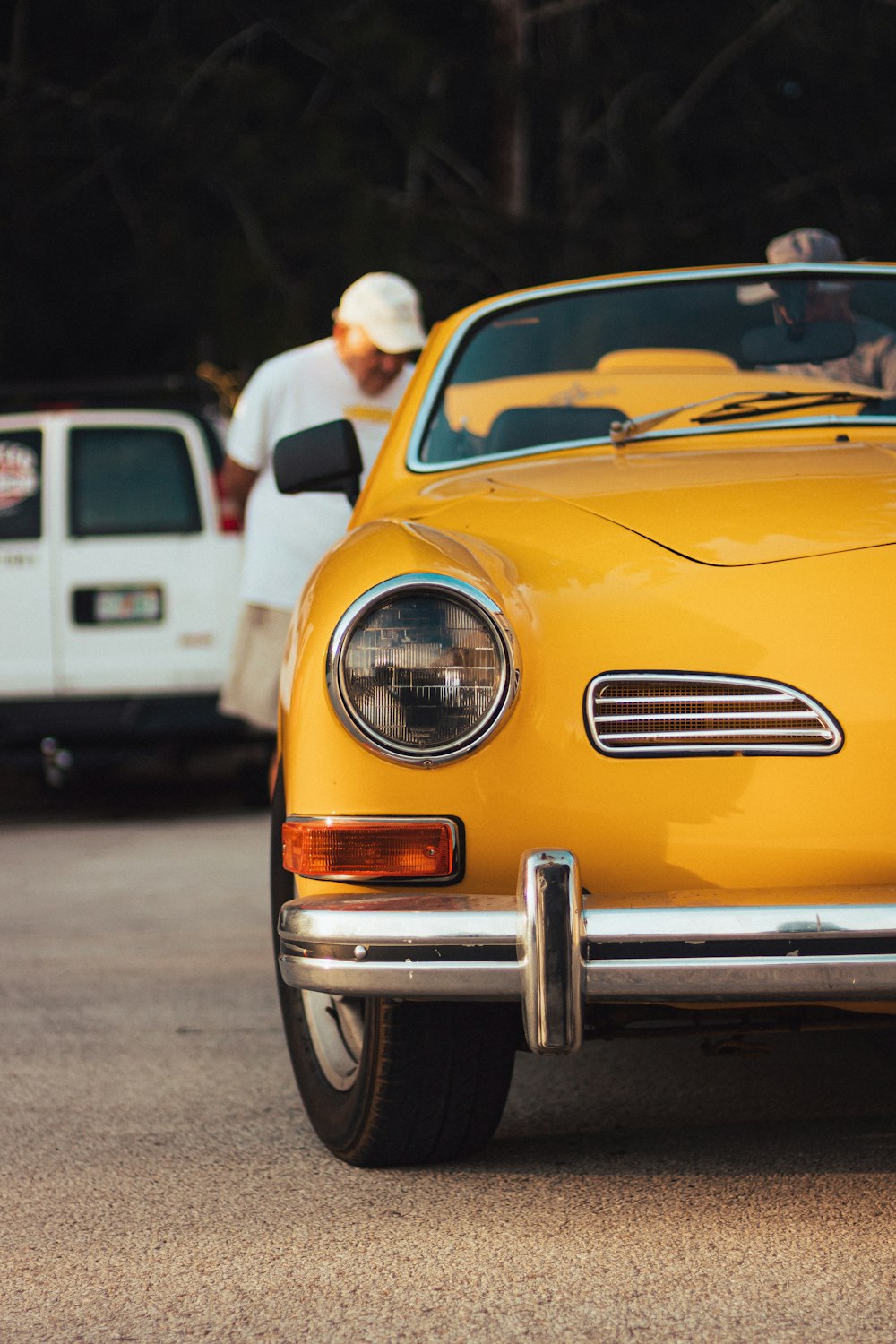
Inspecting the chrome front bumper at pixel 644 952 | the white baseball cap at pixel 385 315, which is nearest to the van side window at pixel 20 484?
the white baseball cap at pixel 385 315

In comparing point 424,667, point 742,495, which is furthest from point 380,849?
point 742,495

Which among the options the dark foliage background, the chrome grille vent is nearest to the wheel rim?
the chrome grille vent

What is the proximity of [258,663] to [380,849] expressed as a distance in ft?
9.45

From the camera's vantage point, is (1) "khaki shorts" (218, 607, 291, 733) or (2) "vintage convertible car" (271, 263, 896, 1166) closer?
(2) "vintage convertible car" (271, 263, 896, 1166)

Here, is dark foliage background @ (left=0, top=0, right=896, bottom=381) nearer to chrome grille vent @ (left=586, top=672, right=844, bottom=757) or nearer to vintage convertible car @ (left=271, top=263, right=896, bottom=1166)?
vintage convertible car @ (left=271, top=263, right=896, bottom=1166)

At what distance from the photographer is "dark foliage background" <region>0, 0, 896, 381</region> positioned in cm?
1406

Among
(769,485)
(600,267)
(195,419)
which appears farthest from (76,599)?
(600,267)

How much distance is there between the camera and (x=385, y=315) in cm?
565

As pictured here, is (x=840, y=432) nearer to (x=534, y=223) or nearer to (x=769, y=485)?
(x=769, y=485)

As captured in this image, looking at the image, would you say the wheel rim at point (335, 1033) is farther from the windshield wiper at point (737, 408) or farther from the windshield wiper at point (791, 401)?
the windshield wiper at point (791, 401)

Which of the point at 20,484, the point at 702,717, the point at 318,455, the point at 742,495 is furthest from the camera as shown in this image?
the point at 20,484

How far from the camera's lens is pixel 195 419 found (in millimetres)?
8586

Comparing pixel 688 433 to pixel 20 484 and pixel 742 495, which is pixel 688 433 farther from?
pixel 20 484

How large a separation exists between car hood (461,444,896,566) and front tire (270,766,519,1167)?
0.79 meters
